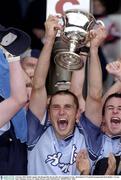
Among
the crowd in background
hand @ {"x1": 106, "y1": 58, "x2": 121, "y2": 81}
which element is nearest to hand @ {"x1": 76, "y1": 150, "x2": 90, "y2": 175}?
the crowd in background

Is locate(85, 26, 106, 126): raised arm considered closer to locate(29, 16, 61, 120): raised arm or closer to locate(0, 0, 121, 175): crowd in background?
locate(0, 0, 121, 175): crowd in background

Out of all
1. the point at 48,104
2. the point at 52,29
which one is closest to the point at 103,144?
the point at 48,104

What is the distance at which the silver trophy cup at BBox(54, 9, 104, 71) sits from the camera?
5.07m

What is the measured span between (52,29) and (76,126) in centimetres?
66

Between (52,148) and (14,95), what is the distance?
1.82 feet

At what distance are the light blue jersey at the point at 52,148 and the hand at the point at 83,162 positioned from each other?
0.11ft

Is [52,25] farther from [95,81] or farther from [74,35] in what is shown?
[95,81]

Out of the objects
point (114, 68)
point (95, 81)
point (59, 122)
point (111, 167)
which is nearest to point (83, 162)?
point (111, 167)

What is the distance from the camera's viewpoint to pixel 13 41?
5.09 meters

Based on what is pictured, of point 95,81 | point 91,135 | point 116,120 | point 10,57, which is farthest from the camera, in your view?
point 116,120

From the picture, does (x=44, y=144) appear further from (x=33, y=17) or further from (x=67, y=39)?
(x=33, y=17)

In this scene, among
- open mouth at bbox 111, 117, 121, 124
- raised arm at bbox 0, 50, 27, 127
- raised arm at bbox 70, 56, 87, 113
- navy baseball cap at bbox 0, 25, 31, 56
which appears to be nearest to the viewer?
raised arm at bbox 0, 50, 27, 127

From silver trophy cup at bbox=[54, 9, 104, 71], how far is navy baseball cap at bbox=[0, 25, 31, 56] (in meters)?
0.21

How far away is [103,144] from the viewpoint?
5398 millimetres
